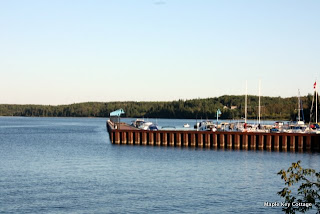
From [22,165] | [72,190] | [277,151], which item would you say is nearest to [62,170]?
[22,165]

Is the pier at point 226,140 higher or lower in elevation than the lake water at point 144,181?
higher

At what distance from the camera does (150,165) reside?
64438mm

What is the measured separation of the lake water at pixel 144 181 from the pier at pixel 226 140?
15.1 feet

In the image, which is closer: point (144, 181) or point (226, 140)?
point (144, 181)

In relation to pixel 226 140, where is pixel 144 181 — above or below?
below

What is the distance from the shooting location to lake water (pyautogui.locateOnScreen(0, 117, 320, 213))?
39938mm

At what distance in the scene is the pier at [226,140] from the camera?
81.6m

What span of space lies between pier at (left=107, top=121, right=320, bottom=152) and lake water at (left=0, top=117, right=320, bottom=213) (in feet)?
15.1

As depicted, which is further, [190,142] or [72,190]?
[190,142]

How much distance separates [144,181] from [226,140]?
36.5m

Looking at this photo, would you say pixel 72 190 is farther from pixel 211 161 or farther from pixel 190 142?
pixel 190 142

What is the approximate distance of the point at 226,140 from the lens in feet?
280

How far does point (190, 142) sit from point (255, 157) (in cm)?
1731

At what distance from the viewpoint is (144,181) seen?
51.2 meters
